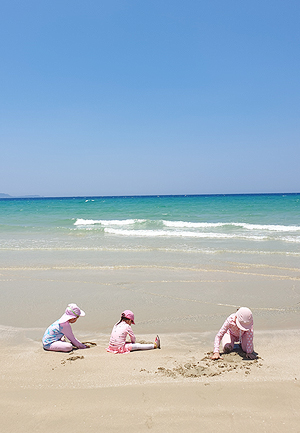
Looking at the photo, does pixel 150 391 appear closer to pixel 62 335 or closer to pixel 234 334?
pixel 234 334

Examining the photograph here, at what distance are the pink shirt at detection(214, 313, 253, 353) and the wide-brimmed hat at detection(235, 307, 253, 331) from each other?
92mm

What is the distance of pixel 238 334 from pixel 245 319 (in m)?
0.49

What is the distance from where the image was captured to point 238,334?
514 cm

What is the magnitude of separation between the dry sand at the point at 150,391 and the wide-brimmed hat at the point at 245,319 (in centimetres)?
44

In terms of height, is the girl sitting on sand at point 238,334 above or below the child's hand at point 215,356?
above

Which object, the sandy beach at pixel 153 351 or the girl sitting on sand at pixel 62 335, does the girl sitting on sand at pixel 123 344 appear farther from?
the girl sitting on sand at pixel 62 335

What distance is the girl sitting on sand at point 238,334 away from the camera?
4.79 metres

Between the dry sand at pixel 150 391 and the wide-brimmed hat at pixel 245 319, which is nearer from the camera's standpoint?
the dry sand at pixel 150 391

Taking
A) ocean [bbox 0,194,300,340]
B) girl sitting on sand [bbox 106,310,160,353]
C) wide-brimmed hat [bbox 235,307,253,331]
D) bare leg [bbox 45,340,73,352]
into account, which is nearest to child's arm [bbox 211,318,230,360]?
wide-brimmed hat [bbox 235,307,253,331]

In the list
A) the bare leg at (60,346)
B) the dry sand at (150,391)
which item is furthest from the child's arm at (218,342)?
the bare leg at (60,346)

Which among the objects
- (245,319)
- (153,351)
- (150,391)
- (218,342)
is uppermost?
(245,319)

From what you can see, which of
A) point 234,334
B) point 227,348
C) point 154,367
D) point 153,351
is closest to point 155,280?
point 153,351

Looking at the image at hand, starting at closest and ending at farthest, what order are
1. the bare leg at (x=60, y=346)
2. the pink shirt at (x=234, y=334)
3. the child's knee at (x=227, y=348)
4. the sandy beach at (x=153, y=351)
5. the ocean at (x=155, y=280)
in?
the sandy beach at (x=153, y=351)
the pink shirt at (x=234, y=334)
the child's knee at (x=227, y=348)
the bare leg at (x=60, y=346)
the ocean at (x=155, y=280)

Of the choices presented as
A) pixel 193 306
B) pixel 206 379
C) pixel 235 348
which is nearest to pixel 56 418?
pixel 206 379
